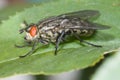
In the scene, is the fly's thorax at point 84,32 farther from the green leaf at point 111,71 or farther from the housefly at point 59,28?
the green leaf at point 111,71

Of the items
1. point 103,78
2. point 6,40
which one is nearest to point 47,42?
point 6,40

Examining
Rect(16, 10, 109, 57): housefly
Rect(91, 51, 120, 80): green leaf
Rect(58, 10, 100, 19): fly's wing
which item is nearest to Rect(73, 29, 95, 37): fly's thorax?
Rect(16, 10, 109, 57): housefly

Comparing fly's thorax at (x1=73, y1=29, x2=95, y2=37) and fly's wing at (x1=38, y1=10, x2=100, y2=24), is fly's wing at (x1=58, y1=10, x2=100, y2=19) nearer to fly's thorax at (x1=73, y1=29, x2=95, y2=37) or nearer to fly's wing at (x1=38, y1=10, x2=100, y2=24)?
fly's wing at (x1=38, y1=10, x2=100, y2=24)

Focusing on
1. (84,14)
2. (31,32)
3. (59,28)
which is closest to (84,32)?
(84,14)

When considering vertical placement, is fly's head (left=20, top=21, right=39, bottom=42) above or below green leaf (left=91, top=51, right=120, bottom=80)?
below

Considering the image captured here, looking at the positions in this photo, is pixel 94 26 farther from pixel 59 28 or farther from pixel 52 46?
pixel 59 28

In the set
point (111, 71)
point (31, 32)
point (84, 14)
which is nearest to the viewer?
point (111, 71)

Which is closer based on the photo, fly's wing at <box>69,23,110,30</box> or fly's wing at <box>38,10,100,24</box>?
fly's wing at <box>69,23,110,30</box>
